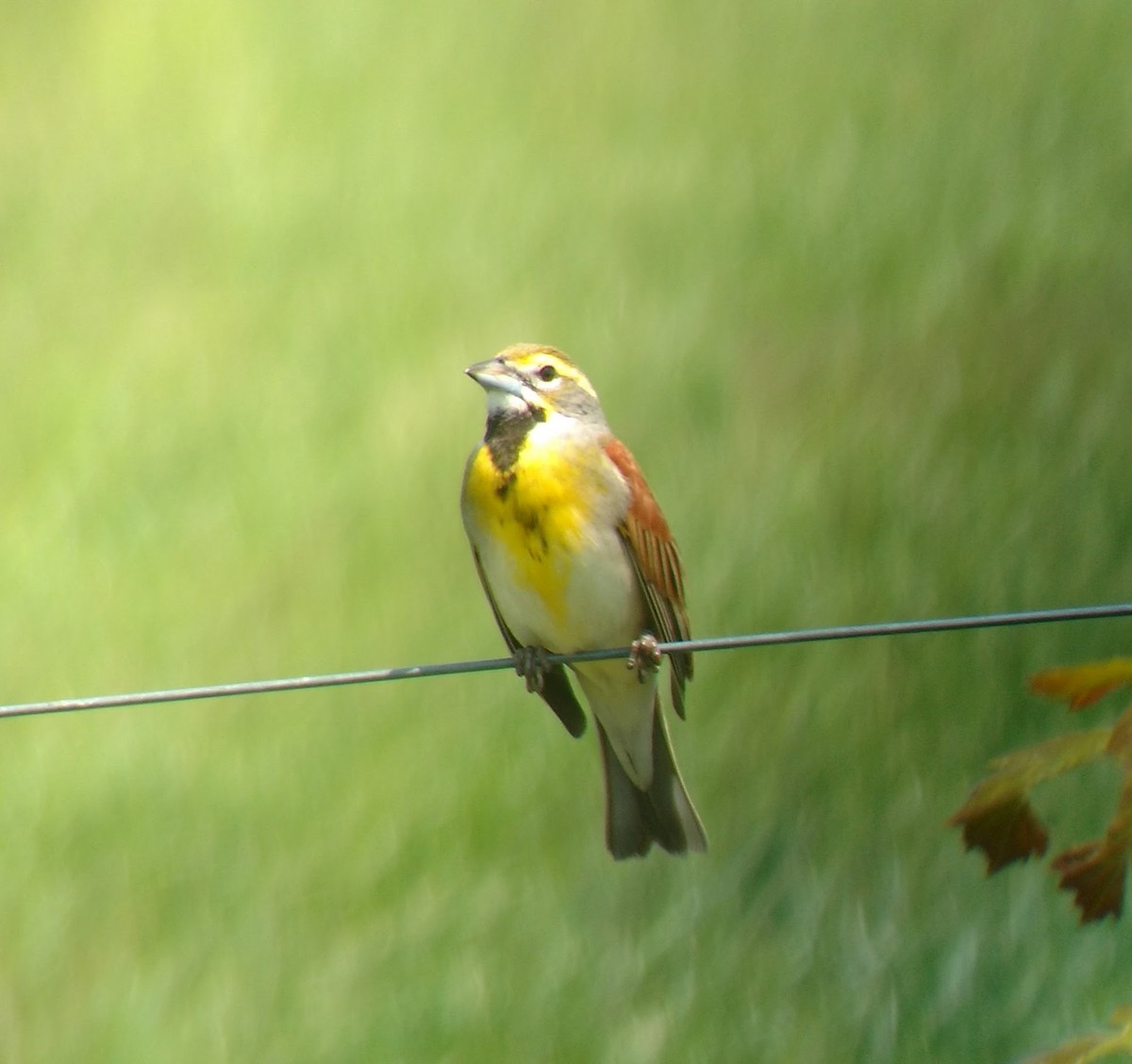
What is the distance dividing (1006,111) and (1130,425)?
482mm

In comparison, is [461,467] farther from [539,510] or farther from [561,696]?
[539,510]

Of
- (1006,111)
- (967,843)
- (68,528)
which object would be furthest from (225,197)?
(967,843)

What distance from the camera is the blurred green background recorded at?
2041 mm

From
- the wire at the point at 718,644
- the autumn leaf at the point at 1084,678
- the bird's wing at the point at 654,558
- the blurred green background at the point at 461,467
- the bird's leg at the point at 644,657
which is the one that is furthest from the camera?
the blurred green background at the point at 461,467

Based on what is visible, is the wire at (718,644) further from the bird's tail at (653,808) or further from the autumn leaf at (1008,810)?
the bird's tail at (653,808)

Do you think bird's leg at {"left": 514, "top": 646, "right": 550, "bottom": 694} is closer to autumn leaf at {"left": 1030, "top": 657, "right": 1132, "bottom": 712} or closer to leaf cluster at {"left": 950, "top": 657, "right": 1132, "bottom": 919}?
leaf cluster at {"left": 950, "top": 657, "right": 1132, "bottom": 919}

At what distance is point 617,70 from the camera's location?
2.46 meters

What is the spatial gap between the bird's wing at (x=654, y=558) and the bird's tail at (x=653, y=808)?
Answer: 13 cm

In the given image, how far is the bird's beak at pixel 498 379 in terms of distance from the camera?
5.84ft

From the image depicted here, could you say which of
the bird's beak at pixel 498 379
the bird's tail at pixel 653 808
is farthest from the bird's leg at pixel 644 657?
the bird's beak at pixel 498 379

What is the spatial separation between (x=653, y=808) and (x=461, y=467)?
0.63 m

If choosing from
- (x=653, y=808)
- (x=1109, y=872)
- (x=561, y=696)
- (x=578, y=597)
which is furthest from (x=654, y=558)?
(x=1109, y=872)

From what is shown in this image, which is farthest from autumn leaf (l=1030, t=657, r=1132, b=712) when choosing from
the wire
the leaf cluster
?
the wire

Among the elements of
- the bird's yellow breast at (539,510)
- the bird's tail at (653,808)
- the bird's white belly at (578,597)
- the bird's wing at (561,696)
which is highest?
the bird's yellow breast at (539,510)
